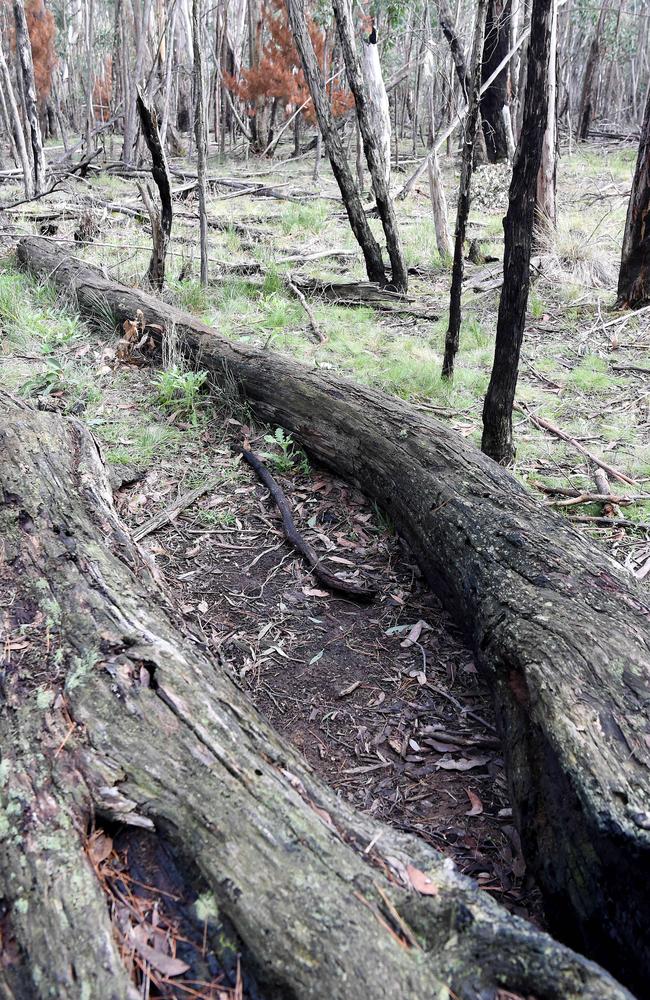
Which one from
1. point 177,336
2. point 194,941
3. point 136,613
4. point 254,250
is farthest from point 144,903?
point 254,250

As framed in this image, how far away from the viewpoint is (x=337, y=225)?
35.1ft

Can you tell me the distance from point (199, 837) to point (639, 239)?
7328mm

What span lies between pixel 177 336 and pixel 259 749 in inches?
167

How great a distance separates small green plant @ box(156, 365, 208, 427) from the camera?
5.15 metres

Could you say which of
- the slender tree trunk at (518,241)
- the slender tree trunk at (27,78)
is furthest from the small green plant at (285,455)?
the slender tree trunk at (27,78)

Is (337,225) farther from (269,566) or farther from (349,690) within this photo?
(349,690)

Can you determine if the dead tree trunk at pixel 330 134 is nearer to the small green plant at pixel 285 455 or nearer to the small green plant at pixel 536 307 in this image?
the small green plant at pixel 536 307

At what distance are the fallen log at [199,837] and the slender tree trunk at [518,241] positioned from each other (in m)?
2.58

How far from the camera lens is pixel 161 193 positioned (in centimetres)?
732

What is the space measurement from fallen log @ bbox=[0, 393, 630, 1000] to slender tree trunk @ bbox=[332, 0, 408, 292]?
6231 millimetres

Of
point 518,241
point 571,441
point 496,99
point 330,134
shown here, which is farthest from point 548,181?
point 518,241

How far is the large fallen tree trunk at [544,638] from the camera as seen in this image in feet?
6.04

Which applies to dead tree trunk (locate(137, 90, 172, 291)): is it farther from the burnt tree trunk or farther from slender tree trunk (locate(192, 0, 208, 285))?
the burnt tree trunk

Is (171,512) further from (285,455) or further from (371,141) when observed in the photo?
(371,141)
